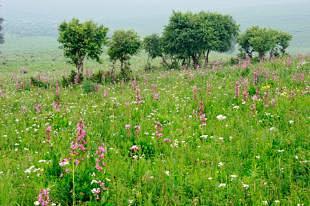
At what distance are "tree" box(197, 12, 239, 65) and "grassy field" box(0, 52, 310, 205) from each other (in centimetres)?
3591

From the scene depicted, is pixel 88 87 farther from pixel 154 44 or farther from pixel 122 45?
pixel 154 44

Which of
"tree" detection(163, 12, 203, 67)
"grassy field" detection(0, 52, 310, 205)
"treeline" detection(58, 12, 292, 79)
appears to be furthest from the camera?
"tree" detection(163, 12, 203, 67)

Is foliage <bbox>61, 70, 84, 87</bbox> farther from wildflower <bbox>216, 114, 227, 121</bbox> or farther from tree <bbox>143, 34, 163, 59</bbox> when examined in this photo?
tree <bbox>143, 34, 163, 59</bbox>

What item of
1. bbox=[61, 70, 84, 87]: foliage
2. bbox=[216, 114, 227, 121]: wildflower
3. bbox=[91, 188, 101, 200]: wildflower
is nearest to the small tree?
bbox=[61, 70, 84, 87]: foliage

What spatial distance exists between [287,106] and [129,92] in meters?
6.86

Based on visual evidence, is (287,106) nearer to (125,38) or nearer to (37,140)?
(37,140)

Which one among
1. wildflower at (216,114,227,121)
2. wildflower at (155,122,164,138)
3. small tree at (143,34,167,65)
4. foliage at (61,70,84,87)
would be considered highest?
small tree at (143,34,167,65)

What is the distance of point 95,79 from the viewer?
21.7m

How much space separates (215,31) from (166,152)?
45367 millimetres

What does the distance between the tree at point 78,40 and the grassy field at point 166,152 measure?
11.9 m

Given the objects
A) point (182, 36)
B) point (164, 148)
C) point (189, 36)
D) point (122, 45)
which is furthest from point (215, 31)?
point (164, 148)

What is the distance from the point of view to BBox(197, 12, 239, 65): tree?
47.2m

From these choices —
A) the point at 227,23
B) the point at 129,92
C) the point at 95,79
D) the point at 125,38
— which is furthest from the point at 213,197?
the point at 227,23

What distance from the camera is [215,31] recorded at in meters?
50.7
